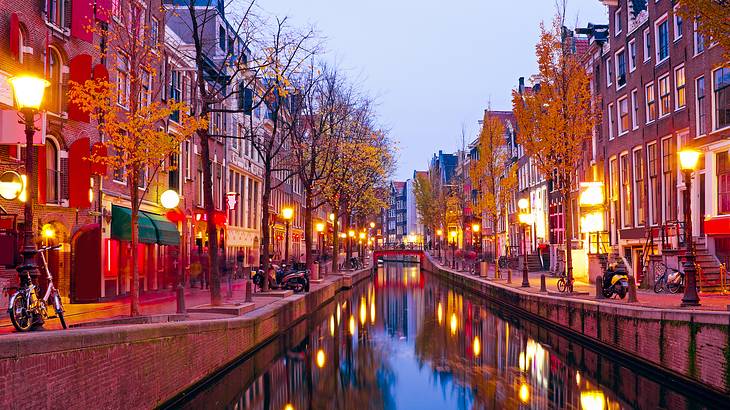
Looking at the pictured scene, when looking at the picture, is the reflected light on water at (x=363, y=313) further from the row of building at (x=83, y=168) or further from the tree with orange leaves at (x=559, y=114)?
the tree with orange leaves at (x=559, y=114)

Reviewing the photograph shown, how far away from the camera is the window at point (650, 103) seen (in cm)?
3550

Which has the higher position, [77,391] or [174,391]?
[77,391]

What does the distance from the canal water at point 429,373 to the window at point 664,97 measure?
12760 mm

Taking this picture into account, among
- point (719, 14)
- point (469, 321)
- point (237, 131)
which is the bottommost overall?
point (469, 321)

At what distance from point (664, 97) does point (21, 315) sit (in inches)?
1199

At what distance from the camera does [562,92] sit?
29797mm

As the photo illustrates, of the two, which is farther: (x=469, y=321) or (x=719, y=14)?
(x=469, y=321)

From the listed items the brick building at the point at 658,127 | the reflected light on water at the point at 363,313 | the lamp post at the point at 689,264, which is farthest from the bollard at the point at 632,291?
the reflected light on water at the point at 363,313

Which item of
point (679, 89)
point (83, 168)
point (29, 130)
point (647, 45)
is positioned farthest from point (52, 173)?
point (647, 45)

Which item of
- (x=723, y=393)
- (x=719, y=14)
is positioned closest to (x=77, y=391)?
(x=723, y=393)

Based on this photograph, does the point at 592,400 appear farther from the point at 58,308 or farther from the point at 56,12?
the point at 56,12

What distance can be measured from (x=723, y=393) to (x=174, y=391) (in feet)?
34.3

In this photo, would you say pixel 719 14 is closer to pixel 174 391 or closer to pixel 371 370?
pixel 371 370

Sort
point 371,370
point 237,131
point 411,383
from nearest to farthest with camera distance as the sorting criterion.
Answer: point 411,383, point 371,370, point 237,131
